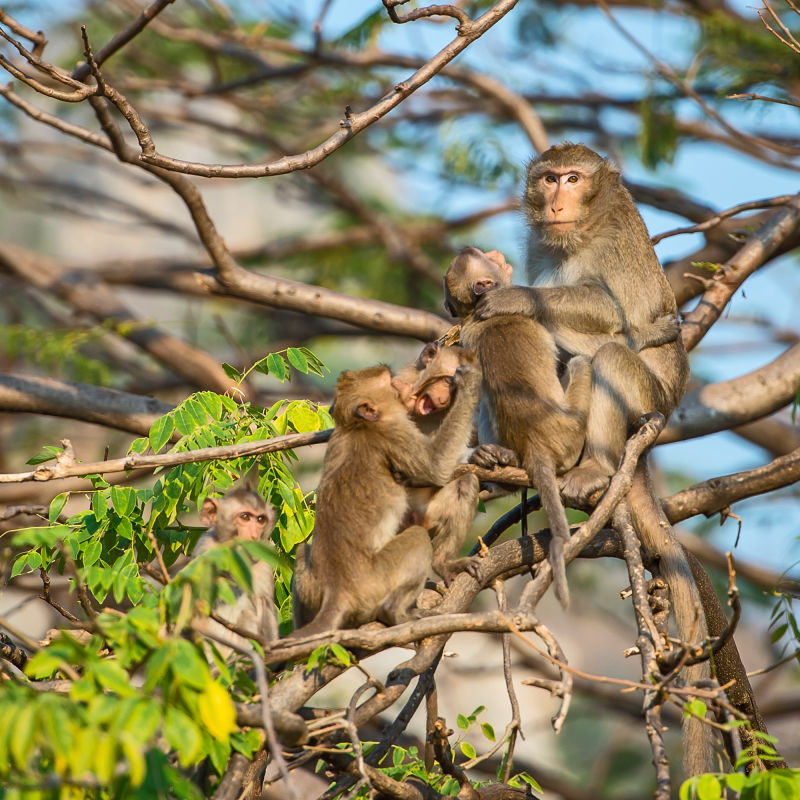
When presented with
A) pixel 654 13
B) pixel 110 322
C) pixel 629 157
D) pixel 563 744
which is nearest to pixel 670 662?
pixel 110 322

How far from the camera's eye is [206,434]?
407 cm

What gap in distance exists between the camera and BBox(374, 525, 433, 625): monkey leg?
3.88 metres

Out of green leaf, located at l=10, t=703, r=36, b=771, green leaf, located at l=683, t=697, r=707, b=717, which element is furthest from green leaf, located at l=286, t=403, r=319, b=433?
green leaf, located at l=10, t=703, r=36, b=771

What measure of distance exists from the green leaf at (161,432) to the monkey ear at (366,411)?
0.79m

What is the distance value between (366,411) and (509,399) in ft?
2.35

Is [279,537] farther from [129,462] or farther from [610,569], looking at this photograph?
[610,569]

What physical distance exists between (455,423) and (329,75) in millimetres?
8172

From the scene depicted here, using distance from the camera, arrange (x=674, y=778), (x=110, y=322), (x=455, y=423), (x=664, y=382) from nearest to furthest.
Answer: (x=455, y=423) < (x=664, y=382) < (x=110, y=322) < (x=674, y=778)

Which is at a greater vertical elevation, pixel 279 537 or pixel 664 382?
pixel 664 382

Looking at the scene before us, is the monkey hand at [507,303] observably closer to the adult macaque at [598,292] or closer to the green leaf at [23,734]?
the adult macaque at [598,292]

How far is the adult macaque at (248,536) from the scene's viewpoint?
4.18m

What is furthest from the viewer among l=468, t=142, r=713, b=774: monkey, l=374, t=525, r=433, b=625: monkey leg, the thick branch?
the thick branch

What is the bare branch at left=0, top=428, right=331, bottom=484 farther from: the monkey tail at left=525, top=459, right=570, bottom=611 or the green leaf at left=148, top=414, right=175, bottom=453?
the monkey tail at left=525, top=459, right=570, bottom=611

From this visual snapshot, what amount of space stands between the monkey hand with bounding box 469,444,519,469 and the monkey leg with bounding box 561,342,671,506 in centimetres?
27
